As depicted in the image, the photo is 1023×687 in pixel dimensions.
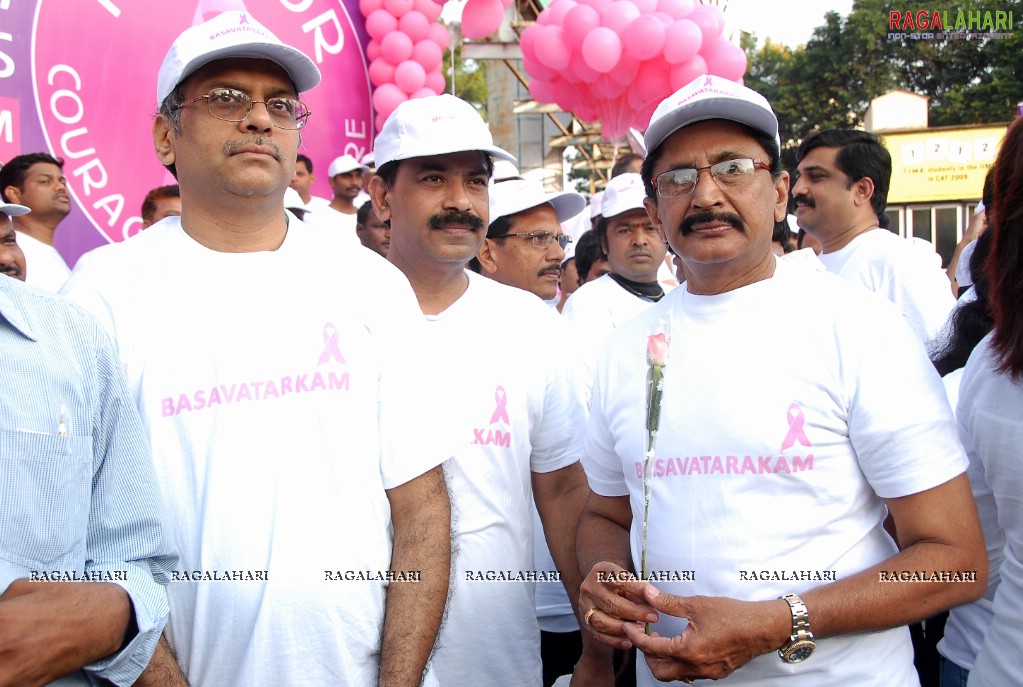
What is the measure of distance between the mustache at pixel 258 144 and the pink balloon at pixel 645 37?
19.3ft

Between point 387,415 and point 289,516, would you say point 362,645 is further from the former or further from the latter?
point 387,415

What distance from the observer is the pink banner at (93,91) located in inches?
190

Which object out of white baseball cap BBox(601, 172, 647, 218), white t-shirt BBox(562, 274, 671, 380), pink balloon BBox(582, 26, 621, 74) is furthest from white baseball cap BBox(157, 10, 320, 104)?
pink balloon BBox(582, 26, 621, 74)

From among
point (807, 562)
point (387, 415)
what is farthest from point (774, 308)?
point (387, 415)

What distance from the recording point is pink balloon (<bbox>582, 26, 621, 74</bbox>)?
290 inches

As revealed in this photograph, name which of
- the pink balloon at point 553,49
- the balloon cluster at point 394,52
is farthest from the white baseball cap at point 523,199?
the pink balloon at point 553,49

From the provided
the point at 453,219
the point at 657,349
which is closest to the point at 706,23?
the point at 453,219

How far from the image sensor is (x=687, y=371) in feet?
6.71

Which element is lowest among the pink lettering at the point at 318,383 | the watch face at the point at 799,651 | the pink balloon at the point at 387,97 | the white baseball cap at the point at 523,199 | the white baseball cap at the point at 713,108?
the watch face at the point at 799,651

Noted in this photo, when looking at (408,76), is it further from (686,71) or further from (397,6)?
(686,71)

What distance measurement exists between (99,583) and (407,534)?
0.62 m

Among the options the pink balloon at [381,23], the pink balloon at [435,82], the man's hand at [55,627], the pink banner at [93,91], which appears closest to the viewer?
the man's hand at [55,627]

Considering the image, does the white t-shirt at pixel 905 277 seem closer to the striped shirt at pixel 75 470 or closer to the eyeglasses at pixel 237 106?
the eyeglasses at pixel 237 106

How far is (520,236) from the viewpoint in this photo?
4070 mm
